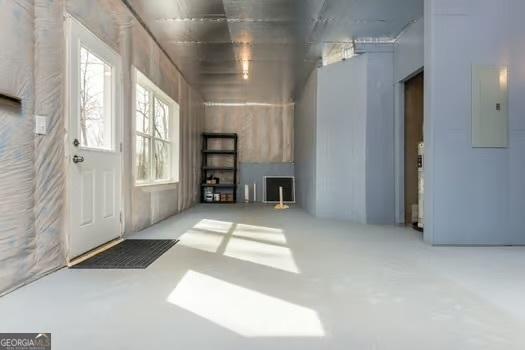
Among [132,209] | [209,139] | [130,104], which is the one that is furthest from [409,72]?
[209,139]

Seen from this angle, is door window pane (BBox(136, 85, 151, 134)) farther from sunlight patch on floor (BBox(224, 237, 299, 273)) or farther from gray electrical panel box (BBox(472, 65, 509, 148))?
gray electrical panel box (BBox(472, 65, 509, 148))

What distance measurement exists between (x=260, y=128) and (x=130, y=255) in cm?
638

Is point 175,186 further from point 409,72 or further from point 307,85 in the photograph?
point 409,72

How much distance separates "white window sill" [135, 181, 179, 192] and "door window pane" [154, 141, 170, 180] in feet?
0.62

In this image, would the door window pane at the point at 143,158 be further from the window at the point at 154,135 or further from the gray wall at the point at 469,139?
the gray wall at the point at 469,139

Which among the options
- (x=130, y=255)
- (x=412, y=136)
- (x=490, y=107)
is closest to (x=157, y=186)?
(x=130, y=255)

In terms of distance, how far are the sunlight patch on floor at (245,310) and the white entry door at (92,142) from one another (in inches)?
50.7

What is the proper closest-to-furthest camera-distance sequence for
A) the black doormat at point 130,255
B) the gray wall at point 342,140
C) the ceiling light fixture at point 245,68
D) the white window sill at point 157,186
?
the black doormat at point 130,255, the white window sill at point 157,186, the gray wall at point 342,140, the ceiling light fixture at point 245,68

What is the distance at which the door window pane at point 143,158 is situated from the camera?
479 centimetres

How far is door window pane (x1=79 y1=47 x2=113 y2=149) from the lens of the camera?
10.6ft

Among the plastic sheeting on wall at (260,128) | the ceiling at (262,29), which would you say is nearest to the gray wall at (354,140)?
the ceiling at (262,29)

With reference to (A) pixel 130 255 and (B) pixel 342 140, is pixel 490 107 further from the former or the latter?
(A) pixel 130 255

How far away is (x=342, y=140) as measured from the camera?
5.55 m

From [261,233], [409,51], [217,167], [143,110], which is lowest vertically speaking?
[261,233]
